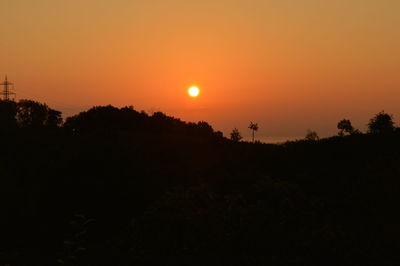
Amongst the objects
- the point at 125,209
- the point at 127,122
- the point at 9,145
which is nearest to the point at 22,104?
the point at 127,122

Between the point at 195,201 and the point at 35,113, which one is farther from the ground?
the point at 35,113

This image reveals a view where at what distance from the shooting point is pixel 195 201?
18.9m

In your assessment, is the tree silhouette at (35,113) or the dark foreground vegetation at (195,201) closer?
the dark foreground vegetation at (195,201)

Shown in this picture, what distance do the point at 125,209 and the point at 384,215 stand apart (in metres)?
9.08

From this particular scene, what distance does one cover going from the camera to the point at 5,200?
1917cm

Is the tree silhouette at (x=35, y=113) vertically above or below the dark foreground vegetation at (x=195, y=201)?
above

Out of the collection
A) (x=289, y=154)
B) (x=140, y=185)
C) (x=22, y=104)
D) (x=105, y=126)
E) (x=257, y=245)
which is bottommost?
(x=257, y=245)

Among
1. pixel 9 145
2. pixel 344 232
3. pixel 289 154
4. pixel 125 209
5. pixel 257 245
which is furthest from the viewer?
pixel 289 154

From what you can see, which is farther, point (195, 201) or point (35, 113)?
point (35, 113)

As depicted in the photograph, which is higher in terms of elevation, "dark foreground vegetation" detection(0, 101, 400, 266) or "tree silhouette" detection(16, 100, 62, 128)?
"tree silhouette" detection(16, 100, 62, 128)

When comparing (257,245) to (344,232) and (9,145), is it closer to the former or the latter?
(344,232)

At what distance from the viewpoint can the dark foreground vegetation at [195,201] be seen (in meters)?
14.0

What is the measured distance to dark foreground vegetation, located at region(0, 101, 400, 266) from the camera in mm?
14039

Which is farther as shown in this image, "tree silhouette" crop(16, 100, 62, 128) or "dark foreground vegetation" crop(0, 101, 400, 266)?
"tree silhouette" crop(16, 100, 62, 128)
